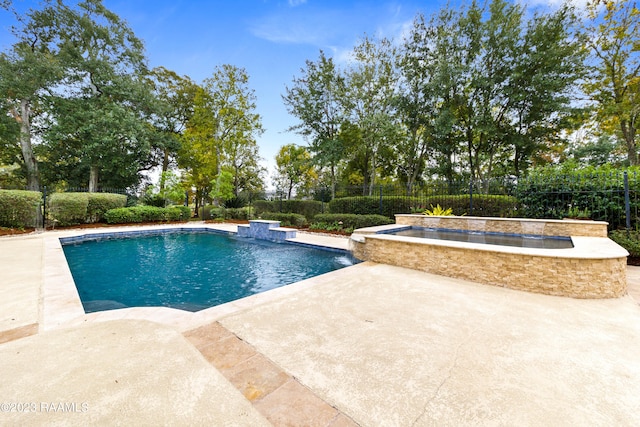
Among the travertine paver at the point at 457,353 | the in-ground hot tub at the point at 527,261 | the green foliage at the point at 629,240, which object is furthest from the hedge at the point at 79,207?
the green foliage at the point at 629,240

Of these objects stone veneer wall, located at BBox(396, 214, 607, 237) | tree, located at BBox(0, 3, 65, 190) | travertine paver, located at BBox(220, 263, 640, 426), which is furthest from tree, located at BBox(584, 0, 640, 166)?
tree, located at BBox(0, 3, 65, 190)

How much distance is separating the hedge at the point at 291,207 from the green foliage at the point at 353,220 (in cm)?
219

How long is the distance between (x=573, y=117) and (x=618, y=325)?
47.3 feet

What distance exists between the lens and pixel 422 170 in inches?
694

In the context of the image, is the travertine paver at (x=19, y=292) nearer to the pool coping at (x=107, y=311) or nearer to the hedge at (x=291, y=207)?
the pool coping at (x=107, y=311)

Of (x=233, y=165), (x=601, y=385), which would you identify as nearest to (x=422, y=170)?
(x=233, y=165)

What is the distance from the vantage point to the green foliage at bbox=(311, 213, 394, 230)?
29.6 feet

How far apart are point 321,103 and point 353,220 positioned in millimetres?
8085

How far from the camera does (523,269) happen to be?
3424 mm

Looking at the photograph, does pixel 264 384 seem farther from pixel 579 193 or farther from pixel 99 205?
pixel 99 205

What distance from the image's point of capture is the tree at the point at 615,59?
11.0 metres

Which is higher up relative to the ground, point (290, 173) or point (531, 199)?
point (290, 173)

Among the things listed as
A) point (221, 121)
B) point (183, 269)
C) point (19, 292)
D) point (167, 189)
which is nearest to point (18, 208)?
point (167, 189)

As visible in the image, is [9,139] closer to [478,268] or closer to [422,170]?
[478,268]
